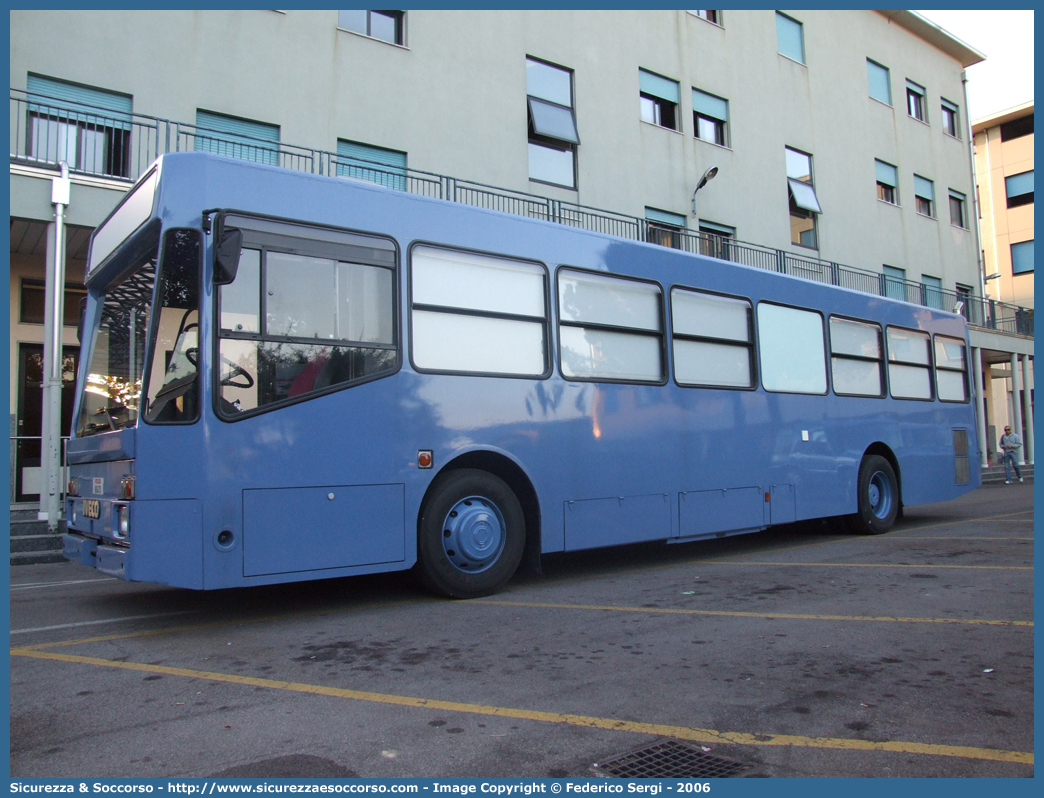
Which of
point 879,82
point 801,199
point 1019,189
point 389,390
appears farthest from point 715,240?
point 1019,189

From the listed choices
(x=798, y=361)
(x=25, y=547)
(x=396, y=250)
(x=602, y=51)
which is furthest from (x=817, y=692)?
(x=602, y=51)

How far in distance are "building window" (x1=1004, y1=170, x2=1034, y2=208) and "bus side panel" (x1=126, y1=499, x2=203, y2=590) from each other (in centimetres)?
4584

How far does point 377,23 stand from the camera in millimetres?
16297

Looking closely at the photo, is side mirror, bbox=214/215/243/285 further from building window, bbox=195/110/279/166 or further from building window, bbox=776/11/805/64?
building window, bbox=776/11/805/64

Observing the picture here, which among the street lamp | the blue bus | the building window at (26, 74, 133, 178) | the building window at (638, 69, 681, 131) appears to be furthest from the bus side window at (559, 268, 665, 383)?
the building window at (638, 69, 681, 131)

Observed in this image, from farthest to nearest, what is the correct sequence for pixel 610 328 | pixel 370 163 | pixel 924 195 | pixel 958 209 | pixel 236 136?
pixel 958 209 → pixel 924 195 → pixel 370 163 → pixel 236 136 → pixel 610 328

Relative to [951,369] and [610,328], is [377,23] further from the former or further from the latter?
[951,369]

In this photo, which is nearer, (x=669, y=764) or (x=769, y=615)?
(x=669, y=764)

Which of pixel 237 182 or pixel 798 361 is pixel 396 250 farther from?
pixel 798 361

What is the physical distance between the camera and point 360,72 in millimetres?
15711

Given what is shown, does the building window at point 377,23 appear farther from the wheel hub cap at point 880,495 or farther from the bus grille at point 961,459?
the bus grille at point 961,459

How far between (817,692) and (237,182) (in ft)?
16.3

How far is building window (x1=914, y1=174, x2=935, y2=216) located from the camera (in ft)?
94.2

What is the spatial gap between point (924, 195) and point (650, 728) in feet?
100
